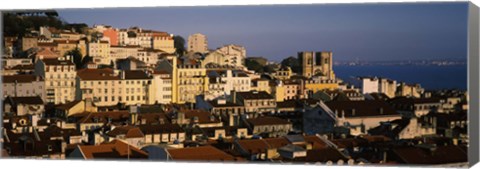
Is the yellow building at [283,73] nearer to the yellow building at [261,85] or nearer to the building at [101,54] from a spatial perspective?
the yellow building at [261,85]

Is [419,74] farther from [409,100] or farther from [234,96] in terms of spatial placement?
[234,96]

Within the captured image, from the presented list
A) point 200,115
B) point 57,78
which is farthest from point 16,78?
point 200,115

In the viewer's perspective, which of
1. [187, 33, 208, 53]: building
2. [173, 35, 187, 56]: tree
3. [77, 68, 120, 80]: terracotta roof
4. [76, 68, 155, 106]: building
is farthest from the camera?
[77, 68, 120, 80]: terracotta roof

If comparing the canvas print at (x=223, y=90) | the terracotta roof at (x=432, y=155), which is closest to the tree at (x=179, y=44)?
the canvas print at (x=223, y=90)

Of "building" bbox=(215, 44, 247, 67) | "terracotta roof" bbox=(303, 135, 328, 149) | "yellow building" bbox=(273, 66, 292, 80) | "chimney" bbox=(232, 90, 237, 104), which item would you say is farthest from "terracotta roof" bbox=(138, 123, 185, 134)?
"terracotta roof" bbox=(303, 135, 328, 149)

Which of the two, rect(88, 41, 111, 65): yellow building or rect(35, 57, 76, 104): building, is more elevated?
rect(88, 41, 111, 65): yellow building

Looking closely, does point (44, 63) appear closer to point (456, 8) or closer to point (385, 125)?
point (385, 125)

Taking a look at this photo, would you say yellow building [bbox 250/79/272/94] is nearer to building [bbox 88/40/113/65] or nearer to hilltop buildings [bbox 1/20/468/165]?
hilltop buildings [bbox 1/20/468/165]
